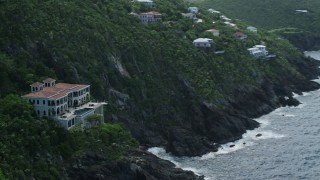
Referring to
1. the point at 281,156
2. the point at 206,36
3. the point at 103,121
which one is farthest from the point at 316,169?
the point at 206,36

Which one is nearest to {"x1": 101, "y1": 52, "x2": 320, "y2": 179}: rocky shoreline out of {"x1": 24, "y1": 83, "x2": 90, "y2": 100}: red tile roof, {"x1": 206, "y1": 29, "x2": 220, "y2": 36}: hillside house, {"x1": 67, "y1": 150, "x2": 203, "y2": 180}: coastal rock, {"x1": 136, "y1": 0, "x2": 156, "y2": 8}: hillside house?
{"x1": 67, "y1": 150, "x2": 203, "y2": 180}: coastal rock

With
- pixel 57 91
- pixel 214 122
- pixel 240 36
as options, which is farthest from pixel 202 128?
pixel 240 36

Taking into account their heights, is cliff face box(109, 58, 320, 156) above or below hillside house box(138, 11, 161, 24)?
below

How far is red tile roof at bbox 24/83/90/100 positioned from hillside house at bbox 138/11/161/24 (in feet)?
191

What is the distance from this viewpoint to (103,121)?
103562mm

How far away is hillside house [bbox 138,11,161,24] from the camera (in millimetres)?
158500

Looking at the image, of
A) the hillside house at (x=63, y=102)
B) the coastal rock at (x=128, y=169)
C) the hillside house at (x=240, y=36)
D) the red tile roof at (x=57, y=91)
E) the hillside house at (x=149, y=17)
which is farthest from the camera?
the hillside house at (x=240, y=36)

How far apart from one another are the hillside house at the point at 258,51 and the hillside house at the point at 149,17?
Result: 2556cm

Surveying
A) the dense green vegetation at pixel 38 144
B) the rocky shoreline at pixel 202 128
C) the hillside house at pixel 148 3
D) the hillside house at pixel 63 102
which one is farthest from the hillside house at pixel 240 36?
the dense green vegetation at pixel 38 144

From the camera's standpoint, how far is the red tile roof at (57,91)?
9343 centimetres

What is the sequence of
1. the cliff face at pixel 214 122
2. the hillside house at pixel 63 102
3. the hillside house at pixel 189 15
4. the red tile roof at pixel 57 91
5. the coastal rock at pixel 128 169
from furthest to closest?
1. the hillside house at pixel 189 15
2. the cliff face at pixel 214 122
3. the red tile roof at pixel 57 91
4. the hillside house at pixel 63 102
5. the coastal rock at pixel 128 169

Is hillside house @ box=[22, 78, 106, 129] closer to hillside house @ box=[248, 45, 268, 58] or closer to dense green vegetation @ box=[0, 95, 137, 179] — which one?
dense green vegetation @ box=[0, 95, 137, 179]

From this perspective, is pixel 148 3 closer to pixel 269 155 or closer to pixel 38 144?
pixel 269 155

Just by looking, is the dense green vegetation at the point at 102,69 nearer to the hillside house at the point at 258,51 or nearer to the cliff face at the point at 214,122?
the cliff face at the point at 214,122
